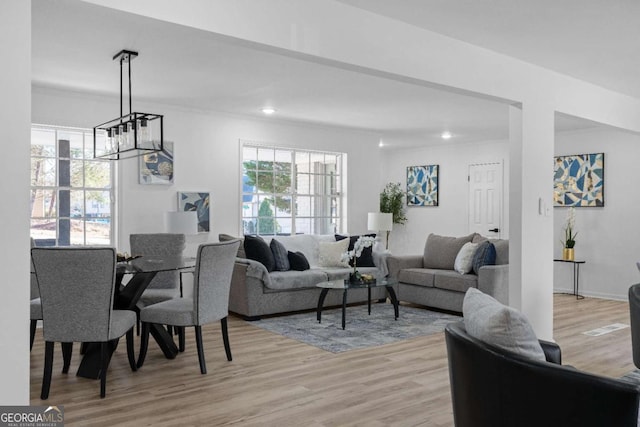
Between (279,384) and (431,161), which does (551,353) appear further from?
(431,161)

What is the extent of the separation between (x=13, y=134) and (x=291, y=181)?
588cm

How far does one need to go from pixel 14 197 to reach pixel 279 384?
2251 millimetres

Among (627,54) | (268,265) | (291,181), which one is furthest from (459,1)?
(291,181)

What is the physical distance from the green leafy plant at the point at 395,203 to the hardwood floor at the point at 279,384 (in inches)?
208

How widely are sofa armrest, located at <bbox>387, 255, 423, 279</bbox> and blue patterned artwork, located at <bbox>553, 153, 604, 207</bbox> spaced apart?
2596 mm

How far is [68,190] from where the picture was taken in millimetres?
6180

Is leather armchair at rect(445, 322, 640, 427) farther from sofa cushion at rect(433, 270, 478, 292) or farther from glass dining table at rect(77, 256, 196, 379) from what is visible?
sofa cushion at rect(433, 270, 478, 292)

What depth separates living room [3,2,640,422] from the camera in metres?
4.55

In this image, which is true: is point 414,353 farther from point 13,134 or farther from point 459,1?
point 13,134

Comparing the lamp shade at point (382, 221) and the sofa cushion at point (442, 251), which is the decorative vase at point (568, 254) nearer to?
the sofa cushion at point (442, 251)

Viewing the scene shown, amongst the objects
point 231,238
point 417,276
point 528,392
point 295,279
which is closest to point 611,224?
point 417,276

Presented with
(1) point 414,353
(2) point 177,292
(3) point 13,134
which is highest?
(3) point 13,134

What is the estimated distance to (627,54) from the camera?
4461 mm

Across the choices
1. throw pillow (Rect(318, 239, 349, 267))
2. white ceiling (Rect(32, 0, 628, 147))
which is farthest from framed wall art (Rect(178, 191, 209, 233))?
throw pillow (Rect(318, 239, 349, 267))
